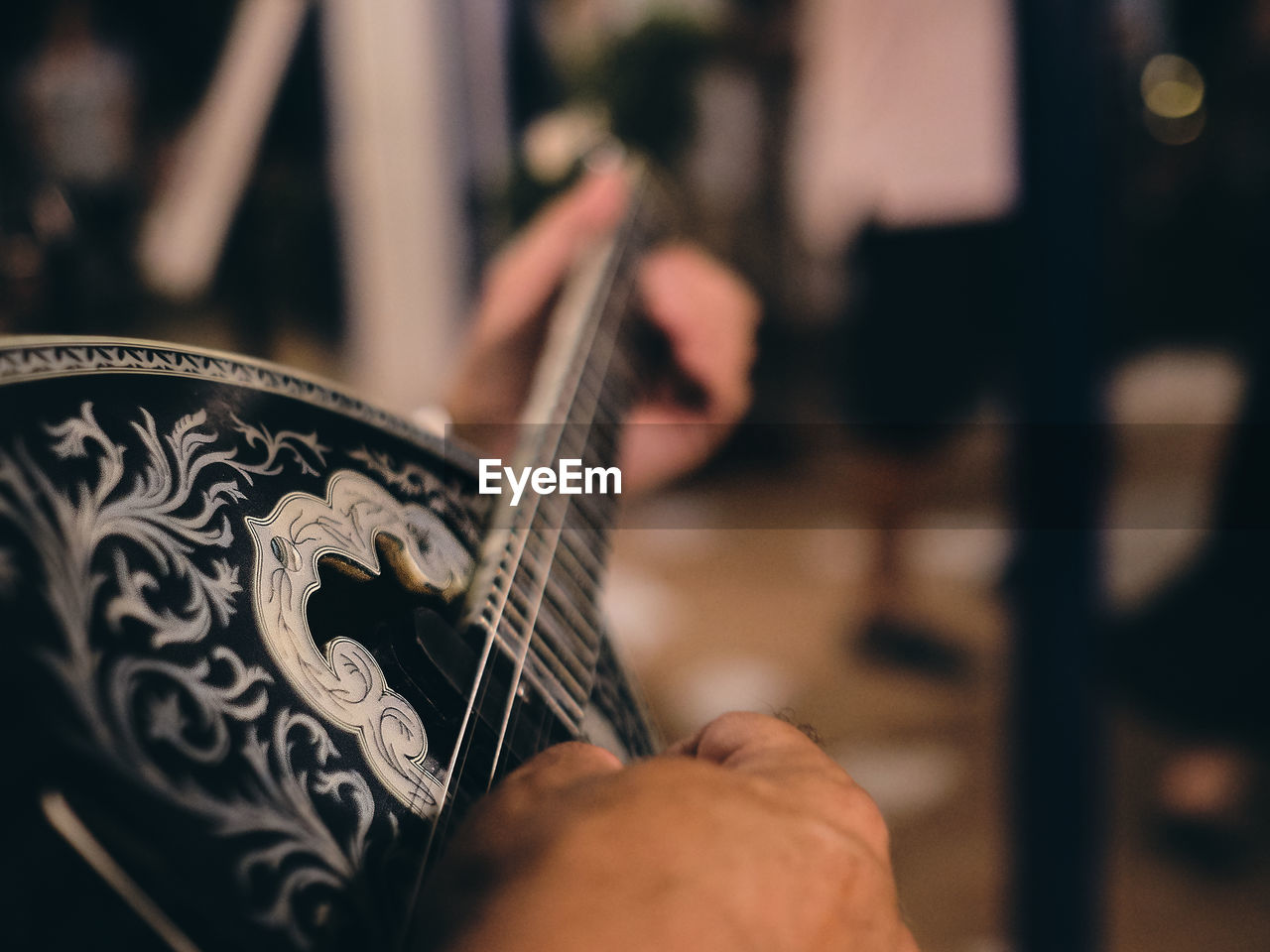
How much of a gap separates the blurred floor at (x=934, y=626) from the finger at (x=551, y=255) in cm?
44

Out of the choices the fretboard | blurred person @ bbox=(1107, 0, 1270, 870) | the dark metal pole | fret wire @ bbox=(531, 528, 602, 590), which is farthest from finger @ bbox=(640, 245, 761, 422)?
blurred person @ bbox=(1107, 0, 1270, 870)

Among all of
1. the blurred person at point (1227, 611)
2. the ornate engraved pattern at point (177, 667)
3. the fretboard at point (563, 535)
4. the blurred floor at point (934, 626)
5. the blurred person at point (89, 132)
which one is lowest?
the blurred floor at point (934, 626)

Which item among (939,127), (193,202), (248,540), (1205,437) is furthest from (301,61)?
(1205,437)

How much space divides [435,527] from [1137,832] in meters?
0.96

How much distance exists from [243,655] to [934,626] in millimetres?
1336

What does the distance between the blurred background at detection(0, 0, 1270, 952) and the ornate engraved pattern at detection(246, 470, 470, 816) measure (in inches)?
3.0

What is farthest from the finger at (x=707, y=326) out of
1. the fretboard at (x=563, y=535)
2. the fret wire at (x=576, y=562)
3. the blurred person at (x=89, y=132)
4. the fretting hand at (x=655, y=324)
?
the blurred person at (x=89, y=132)

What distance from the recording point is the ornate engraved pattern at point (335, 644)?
0.67 ft

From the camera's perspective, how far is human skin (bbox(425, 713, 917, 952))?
0.15 meters

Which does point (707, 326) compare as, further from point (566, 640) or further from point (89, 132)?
point (89, 132)

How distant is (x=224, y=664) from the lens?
0.61 feet

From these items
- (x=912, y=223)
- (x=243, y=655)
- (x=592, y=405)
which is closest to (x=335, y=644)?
(x=243, y=655)

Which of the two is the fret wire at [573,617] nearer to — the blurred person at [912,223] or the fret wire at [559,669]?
the fret wire at [559,669]

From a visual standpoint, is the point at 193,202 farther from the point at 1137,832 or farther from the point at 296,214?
the point at 1137,832
